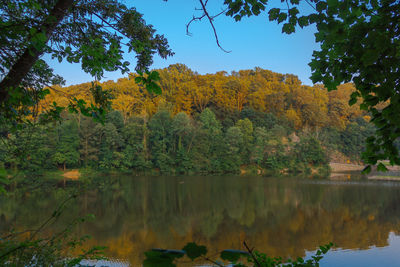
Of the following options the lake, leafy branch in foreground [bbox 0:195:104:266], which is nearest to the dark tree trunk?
leafy branch in foreground [bbox 0:195:104:266]

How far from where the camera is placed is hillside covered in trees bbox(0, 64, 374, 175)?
20.4m

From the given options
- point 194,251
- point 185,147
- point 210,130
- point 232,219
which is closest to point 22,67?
point 194,251

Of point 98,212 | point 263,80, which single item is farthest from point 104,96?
point 263,80

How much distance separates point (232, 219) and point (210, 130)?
611 inches

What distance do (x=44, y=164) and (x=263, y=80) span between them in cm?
2365

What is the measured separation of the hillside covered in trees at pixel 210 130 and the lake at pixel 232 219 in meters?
7.65

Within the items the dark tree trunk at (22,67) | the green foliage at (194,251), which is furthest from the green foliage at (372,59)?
the dark tree trunk at (22,67)

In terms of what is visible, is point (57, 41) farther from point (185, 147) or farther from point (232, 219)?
point (185, 147)

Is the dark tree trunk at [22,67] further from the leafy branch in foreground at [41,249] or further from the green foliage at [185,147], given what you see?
the green foliage at [185,147]

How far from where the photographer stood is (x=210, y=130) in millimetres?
23750

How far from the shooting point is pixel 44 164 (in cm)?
1719

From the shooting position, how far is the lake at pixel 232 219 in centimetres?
618

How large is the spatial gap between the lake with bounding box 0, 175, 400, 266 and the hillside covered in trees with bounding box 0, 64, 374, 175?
7648 mm

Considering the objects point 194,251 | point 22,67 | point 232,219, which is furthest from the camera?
point 232,219
